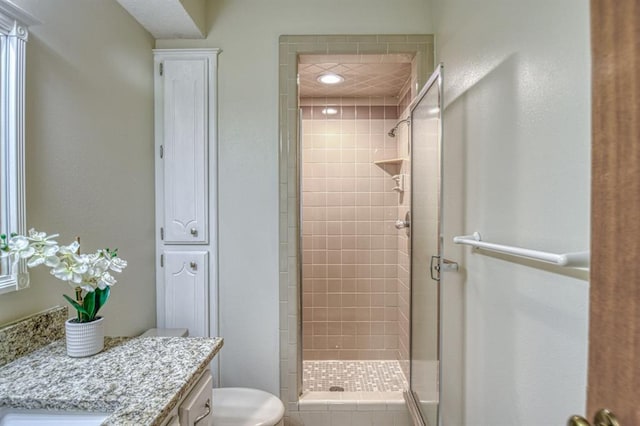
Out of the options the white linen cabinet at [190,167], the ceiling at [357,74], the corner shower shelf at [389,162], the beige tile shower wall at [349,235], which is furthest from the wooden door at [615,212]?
the beige tile shower wall at [349,235]

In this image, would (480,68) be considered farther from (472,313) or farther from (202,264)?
(202,264)

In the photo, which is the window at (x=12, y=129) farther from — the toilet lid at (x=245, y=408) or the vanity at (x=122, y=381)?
the toilet lid at (x=245, y=408)

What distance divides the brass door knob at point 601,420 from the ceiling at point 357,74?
2.02m

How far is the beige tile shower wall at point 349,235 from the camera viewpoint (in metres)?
3.25

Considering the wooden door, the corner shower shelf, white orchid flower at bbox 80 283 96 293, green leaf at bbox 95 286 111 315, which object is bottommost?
green leaf at bbox 95 286 111 315

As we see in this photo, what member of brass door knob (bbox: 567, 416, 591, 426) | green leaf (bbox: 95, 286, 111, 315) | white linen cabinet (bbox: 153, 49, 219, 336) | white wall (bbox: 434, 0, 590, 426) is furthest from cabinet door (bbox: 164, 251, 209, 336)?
brass door knob (bbox: 567, 416, 591, 426)

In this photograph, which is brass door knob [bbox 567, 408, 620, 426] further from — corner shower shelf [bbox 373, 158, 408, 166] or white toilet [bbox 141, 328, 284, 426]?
corner shower shelf [bbox 373, 158, 408, 166]

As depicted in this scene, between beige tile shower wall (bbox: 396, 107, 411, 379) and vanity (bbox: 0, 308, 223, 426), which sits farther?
beige tile shower wall (bbox: 396, 107, 411, 379)

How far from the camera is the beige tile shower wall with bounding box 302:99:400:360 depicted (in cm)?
325

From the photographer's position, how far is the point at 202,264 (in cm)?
216

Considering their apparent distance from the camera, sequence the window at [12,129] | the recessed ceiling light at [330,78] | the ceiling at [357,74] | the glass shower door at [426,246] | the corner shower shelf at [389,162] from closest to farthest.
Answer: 1. the window at [12,129]
2. the glass shower door at [426,246]
3. the ceiling at [357,74]
4. the recessed ceiling light at [330,78]
5. the corner shower shelf at [389,162]

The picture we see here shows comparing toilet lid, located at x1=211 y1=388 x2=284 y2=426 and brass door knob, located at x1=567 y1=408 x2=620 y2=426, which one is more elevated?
brass door knob, located at x1=567 y1=408 x2=620 y2=426

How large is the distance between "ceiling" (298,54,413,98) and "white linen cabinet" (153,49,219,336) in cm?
64

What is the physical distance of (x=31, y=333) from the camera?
3.87 ft
